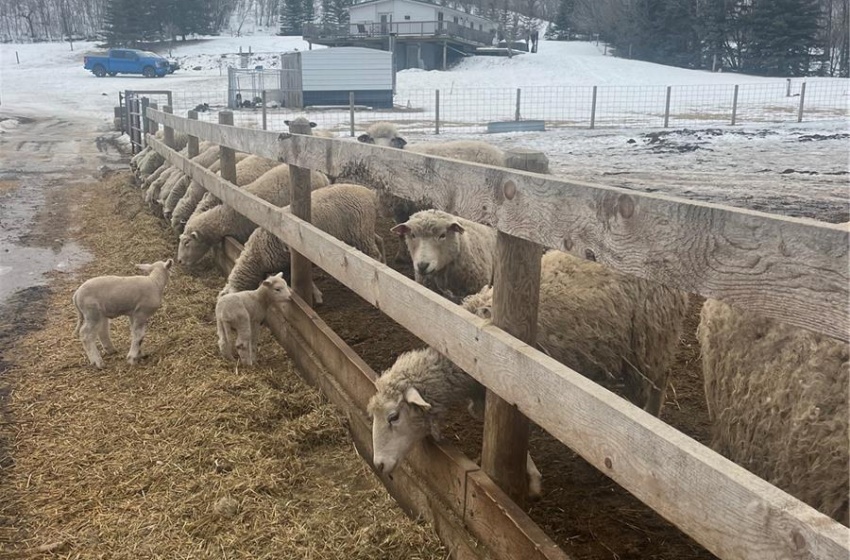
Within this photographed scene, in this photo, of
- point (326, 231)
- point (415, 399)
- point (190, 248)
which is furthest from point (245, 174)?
point (415, 399)

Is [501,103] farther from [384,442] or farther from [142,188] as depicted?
[384,442]

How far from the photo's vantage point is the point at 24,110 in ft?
137

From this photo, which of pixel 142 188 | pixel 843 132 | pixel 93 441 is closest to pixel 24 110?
pixel 142 188

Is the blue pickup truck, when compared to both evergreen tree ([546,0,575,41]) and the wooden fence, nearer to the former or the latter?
evergreen tree ([546,0,575,41])

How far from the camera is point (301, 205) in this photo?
5.58 m

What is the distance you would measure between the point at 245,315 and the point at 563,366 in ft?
11.5

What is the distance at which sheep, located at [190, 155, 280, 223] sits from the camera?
9227 millimetres

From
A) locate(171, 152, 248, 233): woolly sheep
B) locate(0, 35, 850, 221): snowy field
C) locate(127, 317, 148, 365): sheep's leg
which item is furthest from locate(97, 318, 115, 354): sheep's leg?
locate(0, 35, 850, 221): snowy field

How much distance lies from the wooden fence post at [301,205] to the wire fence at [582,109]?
16.7 m

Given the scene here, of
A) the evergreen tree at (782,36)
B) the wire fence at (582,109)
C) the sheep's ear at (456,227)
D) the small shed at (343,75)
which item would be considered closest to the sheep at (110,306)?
the sheep's ear at (456,227)

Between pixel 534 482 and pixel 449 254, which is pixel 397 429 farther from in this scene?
pixel 449 254

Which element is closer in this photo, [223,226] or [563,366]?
[563,366]

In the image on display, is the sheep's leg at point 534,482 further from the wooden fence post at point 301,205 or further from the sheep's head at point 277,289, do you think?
the wooden fence post at point 301,205

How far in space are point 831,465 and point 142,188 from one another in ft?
44.2
